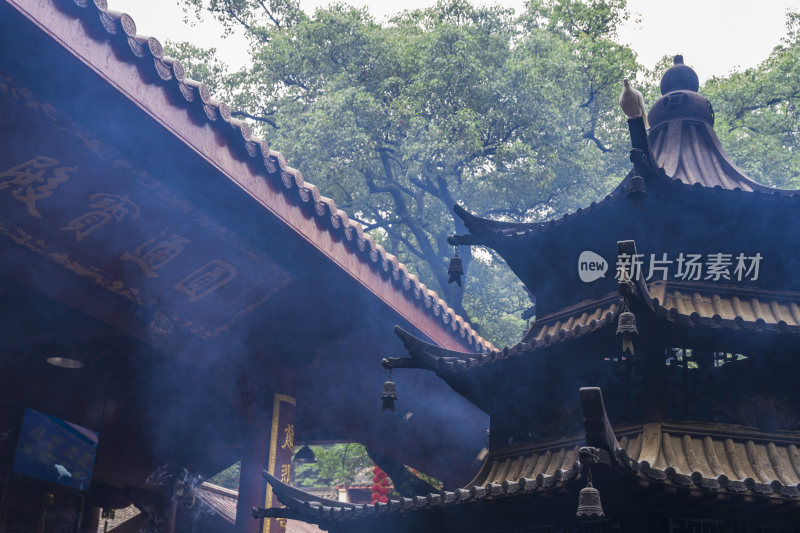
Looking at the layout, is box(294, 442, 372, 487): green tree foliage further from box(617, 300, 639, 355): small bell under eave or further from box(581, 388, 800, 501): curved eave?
box(617, 300, 639, 355): small bell under eave

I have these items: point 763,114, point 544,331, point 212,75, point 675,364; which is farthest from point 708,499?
point 212,75

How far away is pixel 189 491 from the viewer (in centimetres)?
1230

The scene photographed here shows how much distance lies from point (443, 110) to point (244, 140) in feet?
42.3

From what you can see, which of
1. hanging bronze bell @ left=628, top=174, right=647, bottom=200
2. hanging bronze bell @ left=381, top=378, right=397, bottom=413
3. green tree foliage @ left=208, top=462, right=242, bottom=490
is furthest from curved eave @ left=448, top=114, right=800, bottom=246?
green tree foliage @ left=208, top=462, right=242, bottom=490

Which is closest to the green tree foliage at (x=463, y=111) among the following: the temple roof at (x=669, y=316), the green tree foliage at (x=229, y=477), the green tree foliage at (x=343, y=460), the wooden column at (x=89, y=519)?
the green tree foliage at (x=343, y=460)

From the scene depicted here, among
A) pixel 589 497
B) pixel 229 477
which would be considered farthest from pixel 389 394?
pixel 229 477

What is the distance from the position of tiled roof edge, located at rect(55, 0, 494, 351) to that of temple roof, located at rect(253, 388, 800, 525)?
Answer: 2160mm

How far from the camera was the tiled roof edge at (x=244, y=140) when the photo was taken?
16.1 feet

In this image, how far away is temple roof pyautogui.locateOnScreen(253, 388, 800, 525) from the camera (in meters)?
5.09

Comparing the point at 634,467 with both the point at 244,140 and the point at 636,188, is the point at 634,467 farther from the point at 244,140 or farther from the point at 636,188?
the point at 244,140

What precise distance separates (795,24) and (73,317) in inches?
809

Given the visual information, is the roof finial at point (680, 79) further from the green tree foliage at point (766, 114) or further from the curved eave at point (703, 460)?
the green tree foliage at point (766, 114)

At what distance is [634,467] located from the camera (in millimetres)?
5086

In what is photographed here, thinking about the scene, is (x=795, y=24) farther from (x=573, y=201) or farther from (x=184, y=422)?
(x=184, y=422)
